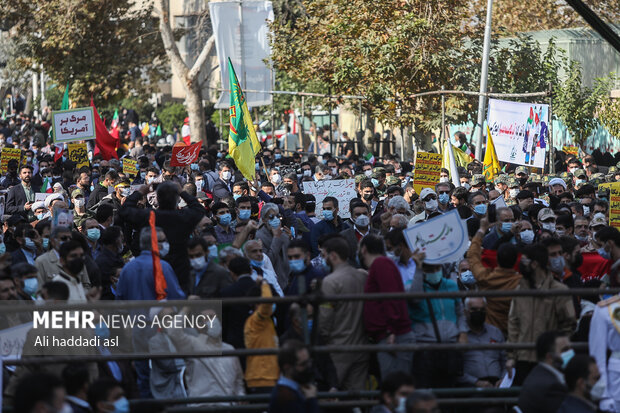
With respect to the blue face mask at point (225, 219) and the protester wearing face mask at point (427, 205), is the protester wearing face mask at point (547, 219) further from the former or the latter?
the blue face mask at point (225, 219)

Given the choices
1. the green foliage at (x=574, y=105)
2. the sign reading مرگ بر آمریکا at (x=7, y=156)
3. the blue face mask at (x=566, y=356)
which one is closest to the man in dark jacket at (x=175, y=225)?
the blue face mask at (x=566, y=356)

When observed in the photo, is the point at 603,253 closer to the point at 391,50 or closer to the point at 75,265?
the point at 75,265

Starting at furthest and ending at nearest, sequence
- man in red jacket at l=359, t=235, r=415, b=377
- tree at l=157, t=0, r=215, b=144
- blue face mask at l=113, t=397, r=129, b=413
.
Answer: tree at l=157, t=0, r=215, b=144, man in red jacket at l=359, t=235, r=415, b=377, blue face mask at l=113, t=397, r=129, b=413

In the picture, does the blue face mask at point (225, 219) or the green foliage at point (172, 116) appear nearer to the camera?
the blue face mask at point (225, 219)

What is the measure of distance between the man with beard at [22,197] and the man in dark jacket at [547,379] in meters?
9.40

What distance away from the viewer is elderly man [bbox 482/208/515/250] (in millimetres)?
10758

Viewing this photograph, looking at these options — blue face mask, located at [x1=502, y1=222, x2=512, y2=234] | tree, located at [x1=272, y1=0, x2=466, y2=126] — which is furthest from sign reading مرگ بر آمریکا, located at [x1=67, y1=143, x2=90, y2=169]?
blue face mask, located at [x1=502, y1=222, x2=512, y2=234]

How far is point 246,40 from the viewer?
2995 cm

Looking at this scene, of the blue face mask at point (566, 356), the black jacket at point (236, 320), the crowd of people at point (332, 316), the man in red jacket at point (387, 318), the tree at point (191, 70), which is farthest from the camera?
the tree at point (191, 70)

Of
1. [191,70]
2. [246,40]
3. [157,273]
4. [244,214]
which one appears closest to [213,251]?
[157,273]

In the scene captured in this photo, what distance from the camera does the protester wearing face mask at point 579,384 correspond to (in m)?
6.82

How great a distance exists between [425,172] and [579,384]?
956cm

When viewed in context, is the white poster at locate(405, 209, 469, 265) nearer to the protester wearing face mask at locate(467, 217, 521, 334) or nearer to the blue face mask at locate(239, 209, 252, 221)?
the protester wearing face mask at locate(467, 217, 521, 334)

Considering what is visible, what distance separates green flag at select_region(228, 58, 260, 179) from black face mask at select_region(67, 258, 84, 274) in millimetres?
6571
